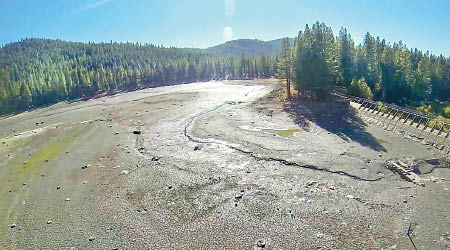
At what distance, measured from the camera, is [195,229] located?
14.6 metres

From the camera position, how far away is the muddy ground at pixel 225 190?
1398cm

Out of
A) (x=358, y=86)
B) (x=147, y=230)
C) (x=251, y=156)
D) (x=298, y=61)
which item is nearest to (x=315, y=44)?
(x=298, y=61)

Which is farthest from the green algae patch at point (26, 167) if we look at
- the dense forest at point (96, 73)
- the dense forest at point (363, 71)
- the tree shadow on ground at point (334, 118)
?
the dense forest at point (96, 73)

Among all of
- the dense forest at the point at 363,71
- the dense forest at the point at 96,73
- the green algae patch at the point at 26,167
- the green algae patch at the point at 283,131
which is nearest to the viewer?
the green algae patch at the point at 26,167

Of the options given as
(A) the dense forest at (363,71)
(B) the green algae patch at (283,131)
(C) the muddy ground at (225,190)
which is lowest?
(C) the muddy ground at (225,190)

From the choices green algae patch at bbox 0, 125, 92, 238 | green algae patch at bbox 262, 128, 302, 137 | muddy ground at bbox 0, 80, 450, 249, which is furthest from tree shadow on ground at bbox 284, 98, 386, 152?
green algae patch at bbox 0, 125, 92, 238

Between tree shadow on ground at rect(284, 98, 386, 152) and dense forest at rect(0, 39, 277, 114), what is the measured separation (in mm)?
75250

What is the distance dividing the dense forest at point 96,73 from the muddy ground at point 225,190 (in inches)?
2199

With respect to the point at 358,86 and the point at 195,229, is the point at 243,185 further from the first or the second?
the point at 358,86

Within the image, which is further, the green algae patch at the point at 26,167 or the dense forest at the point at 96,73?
the dense forest at the point at 96,73

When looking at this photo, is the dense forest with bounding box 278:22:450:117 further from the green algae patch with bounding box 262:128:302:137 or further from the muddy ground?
the green algae patch with bounding box 262:128:302:137

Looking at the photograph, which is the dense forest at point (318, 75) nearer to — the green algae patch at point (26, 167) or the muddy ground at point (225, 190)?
the muddy ground at point (225, 190)

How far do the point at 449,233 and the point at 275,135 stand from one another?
18118 millimetres

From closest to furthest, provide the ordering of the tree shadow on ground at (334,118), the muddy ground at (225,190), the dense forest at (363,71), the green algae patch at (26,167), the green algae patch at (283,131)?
the muddy ground at (225,190), the green algae patch at (26,167), the tree shadow on ground at (334,118), the green algae patch at (283,131), the dense forest at (363,71)
